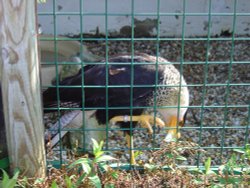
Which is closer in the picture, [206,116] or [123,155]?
[123,155]

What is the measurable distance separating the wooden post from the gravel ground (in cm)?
76

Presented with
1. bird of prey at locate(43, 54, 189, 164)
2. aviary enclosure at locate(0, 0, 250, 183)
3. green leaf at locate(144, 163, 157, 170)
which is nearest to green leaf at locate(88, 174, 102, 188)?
green leaf at locate(144, 163, 157, 170)

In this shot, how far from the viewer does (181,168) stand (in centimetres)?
260

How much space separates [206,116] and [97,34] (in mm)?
2620

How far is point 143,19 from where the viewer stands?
689 cm

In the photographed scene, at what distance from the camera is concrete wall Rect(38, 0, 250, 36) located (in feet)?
21.7

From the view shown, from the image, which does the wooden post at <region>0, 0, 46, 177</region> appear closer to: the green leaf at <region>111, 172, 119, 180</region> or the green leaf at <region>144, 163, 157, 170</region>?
the green leaf at <region>111, 172, 119, 180</region>

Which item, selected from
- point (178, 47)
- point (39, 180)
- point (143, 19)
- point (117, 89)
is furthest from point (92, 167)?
point (143, 19)

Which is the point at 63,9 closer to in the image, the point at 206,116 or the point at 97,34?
the point at 97,34

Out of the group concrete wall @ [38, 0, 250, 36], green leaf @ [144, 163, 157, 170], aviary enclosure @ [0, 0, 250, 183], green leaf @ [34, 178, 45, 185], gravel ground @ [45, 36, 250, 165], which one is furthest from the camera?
concrete wall @ [38, 0, 250, 36]

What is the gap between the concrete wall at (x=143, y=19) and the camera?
6.62 meters

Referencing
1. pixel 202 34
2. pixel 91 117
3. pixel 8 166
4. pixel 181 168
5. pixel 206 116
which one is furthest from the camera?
pixel 202 34

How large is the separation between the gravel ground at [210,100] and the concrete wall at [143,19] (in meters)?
0.30

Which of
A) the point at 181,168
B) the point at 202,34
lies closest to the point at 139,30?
the point at 202,34
